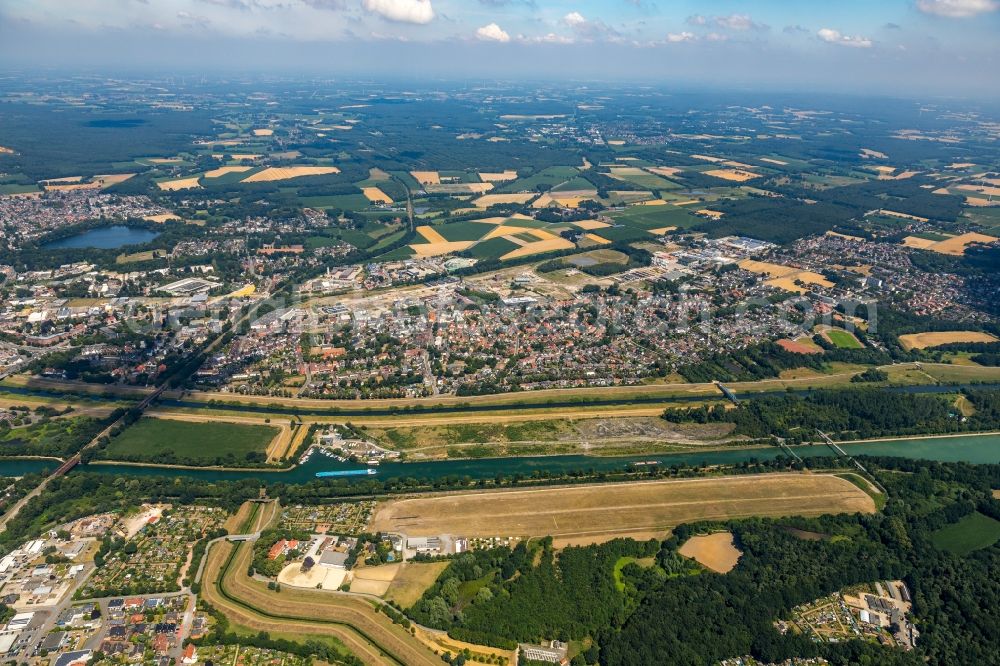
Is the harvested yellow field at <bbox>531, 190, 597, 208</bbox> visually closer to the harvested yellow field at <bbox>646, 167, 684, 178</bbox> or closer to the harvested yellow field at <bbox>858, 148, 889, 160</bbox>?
the harvested yellow field at <bbox>646, 167, 684, 178</bbox>

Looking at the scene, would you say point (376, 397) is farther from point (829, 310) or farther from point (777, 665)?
point (829, 310)

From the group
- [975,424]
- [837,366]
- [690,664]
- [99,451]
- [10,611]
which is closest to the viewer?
[690,664]

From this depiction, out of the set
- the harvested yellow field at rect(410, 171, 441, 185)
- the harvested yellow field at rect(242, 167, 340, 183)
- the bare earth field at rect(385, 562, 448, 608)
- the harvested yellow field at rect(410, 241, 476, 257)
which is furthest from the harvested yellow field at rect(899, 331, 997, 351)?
the harvested yellow field at rect(242, 167, 340, 183)

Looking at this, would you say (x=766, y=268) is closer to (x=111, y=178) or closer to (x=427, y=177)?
(x=427, y=177)

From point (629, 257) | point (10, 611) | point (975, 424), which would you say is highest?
point (629, 257)

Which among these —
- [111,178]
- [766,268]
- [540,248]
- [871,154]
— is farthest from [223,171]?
[871,154]

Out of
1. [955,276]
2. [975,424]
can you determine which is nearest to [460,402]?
[975,424]
